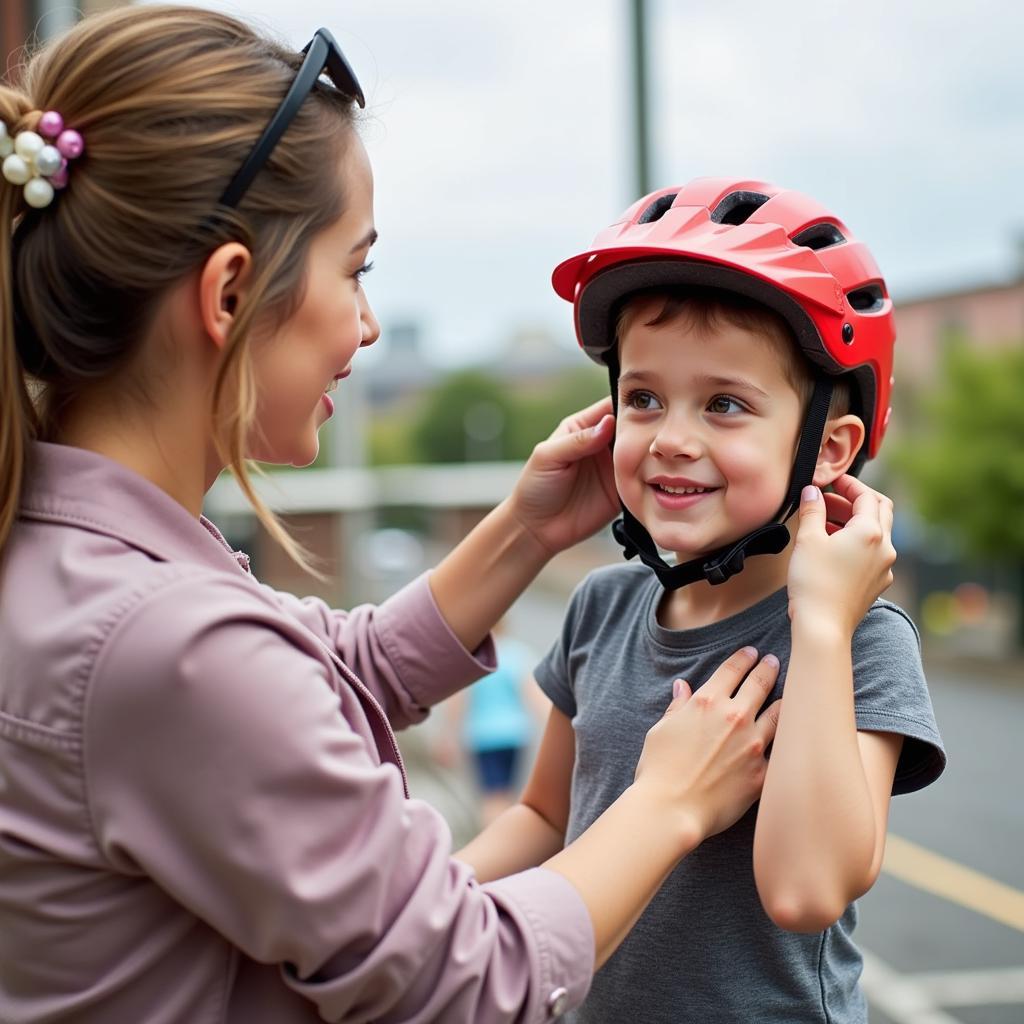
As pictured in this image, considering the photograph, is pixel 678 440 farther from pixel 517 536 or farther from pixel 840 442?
pixel 517 536

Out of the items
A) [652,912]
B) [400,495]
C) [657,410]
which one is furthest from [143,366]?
[400,495]

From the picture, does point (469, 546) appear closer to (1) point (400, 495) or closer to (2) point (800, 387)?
(2) point (800, 387)

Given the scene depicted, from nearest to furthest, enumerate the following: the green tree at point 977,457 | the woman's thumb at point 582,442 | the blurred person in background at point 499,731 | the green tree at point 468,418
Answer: the woman's thumb at point 582,442 → the blurred person in background at point 499,731 → the green tree at point 977,457 → the green tree at point 468,418

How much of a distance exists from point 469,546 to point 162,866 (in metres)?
0.84

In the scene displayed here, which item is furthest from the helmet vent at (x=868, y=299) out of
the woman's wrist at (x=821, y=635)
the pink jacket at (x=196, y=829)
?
the pink jacket at (x=196, y=829)

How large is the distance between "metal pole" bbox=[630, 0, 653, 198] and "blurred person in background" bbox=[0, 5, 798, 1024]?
2061 millimetres

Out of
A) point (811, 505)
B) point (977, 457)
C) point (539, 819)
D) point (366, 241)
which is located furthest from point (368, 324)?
point (977, 457)

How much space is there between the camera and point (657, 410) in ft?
5.17

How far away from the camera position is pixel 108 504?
1.22 metres

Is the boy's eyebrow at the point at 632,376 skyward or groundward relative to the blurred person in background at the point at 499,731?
skyward

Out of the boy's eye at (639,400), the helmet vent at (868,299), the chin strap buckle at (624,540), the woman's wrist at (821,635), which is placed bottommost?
the chin strap buckle at (624,540)

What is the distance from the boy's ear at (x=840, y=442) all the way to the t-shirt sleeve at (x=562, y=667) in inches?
16.2

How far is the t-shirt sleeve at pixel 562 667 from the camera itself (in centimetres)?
179

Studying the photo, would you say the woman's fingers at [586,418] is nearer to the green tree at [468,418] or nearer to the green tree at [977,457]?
the green tree at [977,457]
